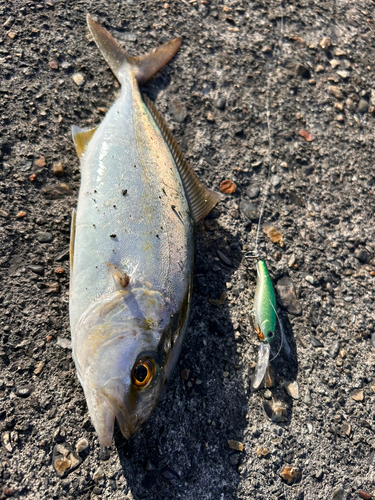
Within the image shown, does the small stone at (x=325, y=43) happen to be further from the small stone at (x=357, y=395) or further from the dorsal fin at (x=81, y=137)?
the small stone at (x=357, y=395)

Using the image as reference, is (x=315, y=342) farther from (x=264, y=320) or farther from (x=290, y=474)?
(x=290, y=474)

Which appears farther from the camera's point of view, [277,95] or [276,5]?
[276,5]

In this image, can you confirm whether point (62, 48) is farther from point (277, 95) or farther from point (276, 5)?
point (276, 5)

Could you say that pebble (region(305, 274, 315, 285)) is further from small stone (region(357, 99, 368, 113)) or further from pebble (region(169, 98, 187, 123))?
small stone (region(357, 99, 368, 113))

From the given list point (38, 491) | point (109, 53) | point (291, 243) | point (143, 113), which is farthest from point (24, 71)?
point (38, 491)

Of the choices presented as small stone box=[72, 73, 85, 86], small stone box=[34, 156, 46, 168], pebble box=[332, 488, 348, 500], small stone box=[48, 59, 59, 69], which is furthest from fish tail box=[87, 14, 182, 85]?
pebble box=[332, 488, 348, 500]

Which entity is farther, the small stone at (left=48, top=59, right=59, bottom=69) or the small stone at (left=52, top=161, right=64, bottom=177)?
the small stone at (left=48, top=59, right=59, bottom=69)
